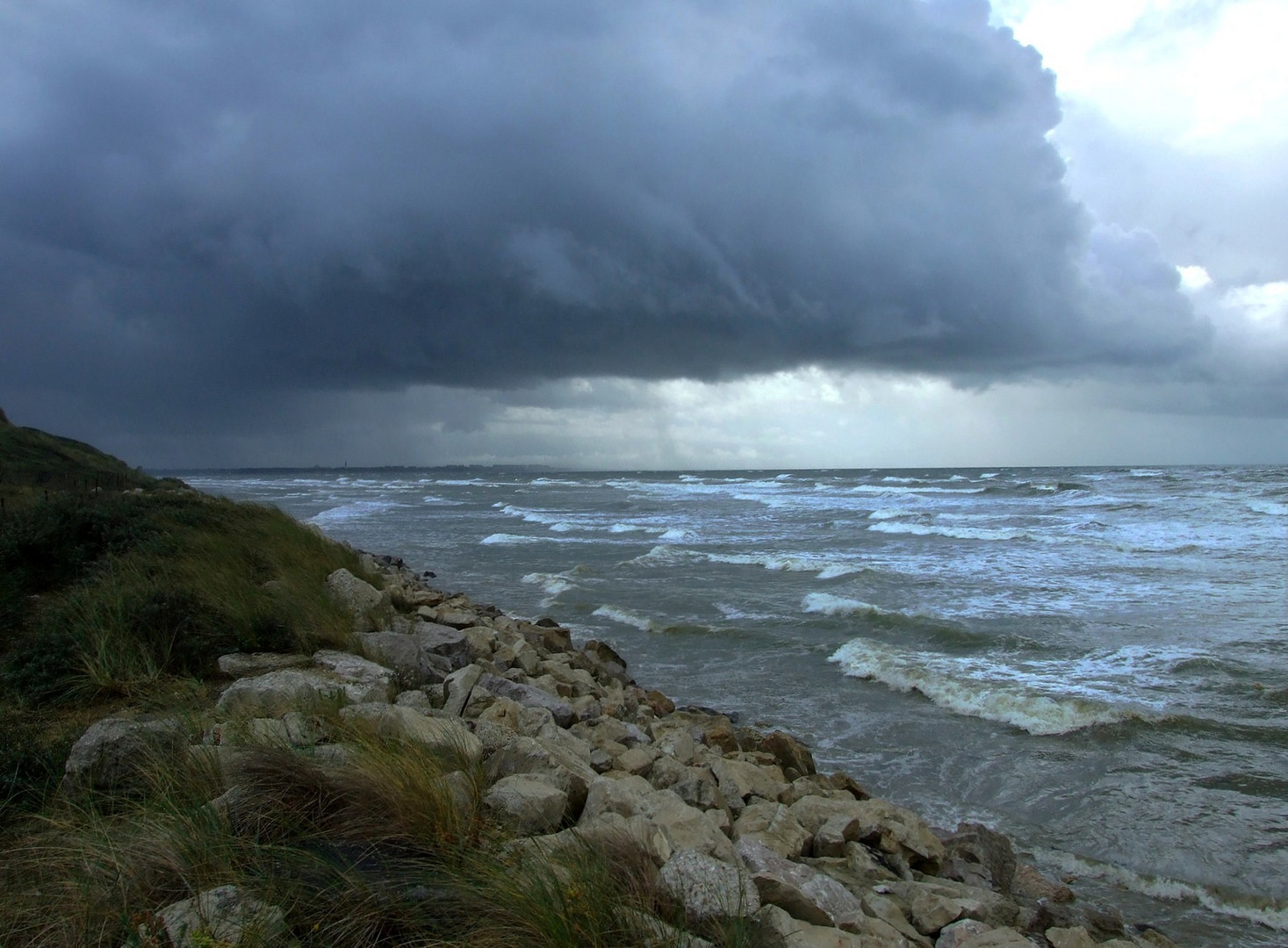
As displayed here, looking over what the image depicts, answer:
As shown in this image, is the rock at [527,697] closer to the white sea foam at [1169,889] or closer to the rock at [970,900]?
the rock at [970,900]

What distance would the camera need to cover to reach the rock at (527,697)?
708cm

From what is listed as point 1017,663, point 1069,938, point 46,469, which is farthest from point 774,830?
point 46,469

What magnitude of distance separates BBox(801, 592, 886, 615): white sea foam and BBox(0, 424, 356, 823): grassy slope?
923 cm

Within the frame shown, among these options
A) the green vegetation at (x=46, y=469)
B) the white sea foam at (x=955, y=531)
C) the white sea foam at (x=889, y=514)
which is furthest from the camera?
the white sea foam at (x=889, y=514)

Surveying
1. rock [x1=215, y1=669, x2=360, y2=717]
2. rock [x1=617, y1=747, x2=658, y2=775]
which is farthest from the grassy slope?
rock [x1=617, y1=747, x2=658, y2=775]

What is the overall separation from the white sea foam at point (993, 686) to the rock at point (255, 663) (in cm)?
805

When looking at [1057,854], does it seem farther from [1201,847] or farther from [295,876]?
[295,876]

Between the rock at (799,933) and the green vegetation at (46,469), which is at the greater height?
the green vegetation at (46,469)

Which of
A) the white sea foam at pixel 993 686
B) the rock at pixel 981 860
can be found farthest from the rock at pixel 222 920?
the white sea foam at pixel 993 686

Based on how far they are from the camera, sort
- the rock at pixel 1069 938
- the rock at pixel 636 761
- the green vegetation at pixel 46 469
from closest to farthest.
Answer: the rock at pixel 1069 938
the rock at pixel 636 761
the green vegetation at pixel 46 469

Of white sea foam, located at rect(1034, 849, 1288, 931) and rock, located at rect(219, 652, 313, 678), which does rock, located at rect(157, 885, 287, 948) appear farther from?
white sea foam, located at rect(1034, 849, 1288, 931)

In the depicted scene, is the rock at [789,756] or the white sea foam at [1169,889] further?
the rock at [789,756]

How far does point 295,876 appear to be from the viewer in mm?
2945

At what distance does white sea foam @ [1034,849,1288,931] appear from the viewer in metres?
5.52
